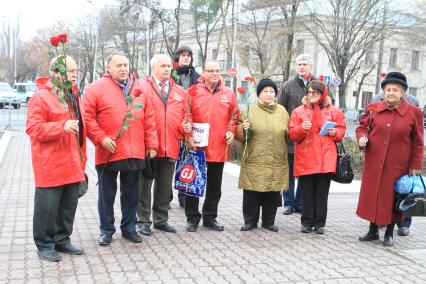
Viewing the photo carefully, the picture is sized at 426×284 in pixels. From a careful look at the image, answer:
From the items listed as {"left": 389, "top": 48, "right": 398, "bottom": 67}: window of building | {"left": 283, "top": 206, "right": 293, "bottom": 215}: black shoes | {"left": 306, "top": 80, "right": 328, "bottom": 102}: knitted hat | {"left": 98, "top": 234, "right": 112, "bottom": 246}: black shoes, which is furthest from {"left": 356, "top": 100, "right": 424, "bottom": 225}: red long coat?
{"left": 389, "top": 48, "right": 398, "bottom": 67}: window of building

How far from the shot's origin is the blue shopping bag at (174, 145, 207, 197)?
5746 mm

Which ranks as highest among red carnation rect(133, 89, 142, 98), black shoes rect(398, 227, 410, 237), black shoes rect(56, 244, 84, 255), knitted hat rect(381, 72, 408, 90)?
knitted hat rect(381, 72, 408, 90)

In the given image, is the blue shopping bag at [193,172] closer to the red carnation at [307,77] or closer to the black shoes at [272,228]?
the black shoes at [272,228]

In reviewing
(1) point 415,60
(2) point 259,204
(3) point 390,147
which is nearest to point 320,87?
(3) point 390,147

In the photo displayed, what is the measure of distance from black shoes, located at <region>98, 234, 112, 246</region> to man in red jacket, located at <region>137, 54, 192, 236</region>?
0.50 metres

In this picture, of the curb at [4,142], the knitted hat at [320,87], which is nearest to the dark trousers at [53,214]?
the knitted hat at [320,87]

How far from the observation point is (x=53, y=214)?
4.61 m

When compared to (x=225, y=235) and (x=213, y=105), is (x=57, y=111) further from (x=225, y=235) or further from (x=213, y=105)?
(x=225, y=235)

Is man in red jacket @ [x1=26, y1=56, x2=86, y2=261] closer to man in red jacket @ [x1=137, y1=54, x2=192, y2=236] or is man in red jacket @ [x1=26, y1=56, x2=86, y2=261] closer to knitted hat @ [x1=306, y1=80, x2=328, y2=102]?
man in red jacket @ [x1=137, y1=54, x2=192, y2=236]

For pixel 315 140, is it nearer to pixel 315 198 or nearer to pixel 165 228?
pixel 315 198

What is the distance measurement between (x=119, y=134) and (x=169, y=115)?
740 millimetres

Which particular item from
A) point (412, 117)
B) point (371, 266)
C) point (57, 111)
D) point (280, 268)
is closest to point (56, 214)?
point (57, 111)

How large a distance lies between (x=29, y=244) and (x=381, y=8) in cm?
1858

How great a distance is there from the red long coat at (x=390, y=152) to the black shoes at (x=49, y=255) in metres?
3.33
